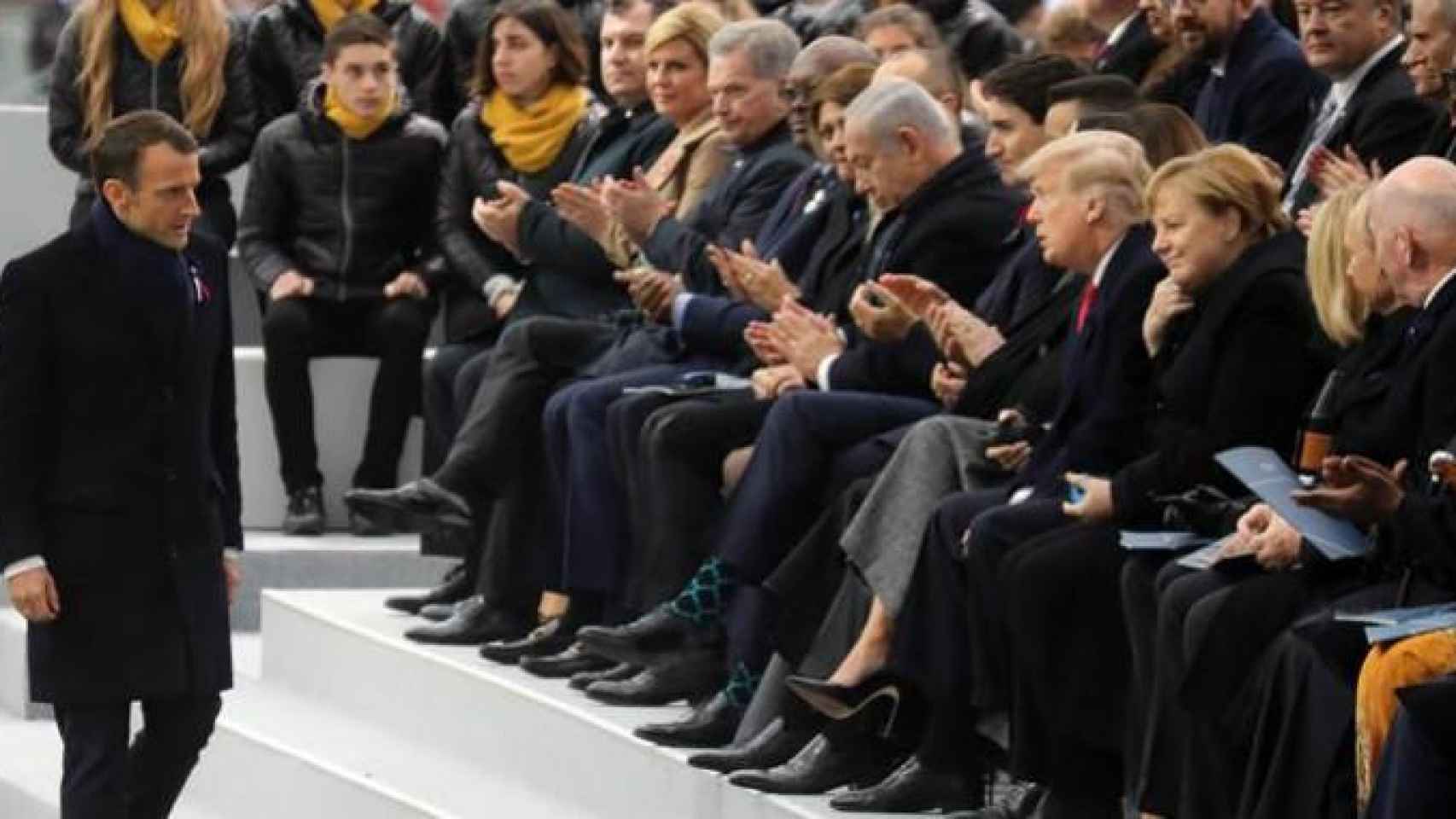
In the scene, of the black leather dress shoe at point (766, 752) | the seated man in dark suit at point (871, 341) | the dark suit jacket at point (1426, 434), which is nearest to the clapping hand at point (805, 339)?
the seated man in dark suit at point (871, 341)

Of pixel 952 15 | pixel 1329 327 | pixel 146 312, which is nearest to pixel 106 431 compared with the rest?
pixel 146 312

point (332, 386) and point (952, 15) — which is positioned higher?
point (952, 15)

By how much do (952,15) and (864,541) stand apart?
321 centimetres

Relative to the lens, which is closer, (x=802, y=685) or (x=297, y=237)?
(x=802, y=685)

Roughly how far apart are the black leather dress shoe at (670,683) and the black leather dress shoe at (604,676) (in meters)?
0.07

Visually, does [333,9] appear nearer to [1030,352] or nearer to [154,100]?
[154,100]

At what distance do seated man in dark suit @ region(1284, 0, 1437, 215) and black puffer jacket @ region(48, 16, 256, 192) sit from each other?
520 cm

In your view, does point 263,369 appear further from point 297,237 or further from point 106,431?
point 106,431

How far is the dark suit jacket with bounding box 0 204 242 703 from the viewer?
875 cm

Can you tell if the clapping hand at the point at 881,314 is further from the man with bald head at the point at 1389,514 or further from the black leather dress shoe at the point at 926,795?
the man with bald head at the point at 1389,514

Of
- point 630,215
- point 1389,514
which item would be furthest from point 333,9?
point 1389,514

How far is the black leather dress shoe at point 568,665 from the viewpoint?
10.4 m

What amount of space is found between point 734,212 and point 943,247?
4.04 feet

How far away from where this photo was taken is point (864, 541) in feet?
29.0
